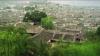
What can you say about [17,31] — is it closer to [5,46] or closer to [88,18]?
[5,46]

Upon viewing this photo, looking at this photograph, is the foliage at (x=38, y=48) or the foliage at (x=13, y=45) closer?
the foliage at (x=38, y=48)

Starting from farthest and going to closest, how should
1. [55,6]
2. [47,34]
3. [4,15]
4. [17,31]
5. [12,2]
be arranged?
[12,2] < [55,6] < [4,15] < [47,34] < [17,31]

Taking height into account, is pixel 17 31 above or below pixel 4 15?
above

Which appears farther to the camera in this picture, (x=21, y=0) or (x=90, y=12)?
(x=21, y=0)

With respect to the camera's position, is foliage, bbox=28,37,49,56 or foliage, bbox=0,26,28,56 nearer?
foliage, bbox=28,37,49,56

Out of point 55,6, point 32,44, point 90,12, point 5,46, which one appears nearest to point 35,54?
point 32,44

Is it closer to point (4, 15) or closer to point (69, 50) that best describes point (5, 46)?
point (69, 50)

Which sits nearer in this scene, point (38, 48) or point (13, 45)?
point (38, 48)

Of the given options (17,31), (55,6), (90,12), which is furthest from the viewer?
(55,6)

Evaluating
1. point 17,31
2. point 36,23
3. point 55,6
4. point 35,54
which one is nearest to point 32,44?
point 35,54
